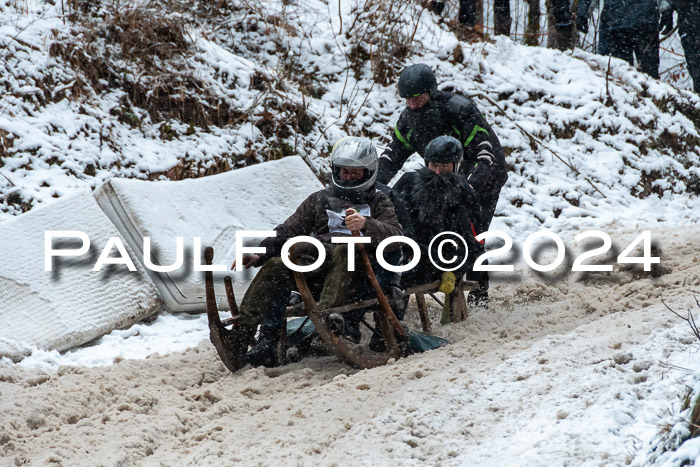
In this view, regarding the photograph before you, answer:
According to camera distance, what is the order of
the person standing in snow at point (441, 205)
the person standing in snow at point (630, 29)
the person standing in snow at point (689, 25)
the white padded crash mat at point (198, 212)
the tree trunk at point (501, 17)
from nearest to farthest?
1. the person standing in snow at point (441, 205)
2. the white padded crash mat at point (198, 212)
3. the person standing in snow at point (689, 25)
4. the person standing in snow at point (630, 29)
5. the tree trunk at point (501, 17)

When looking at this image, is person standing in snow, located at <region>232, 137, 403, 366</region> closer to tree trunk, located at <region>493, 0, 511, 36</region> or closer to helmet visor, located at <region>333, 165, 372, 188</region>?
helmet visor, located at <region>333, 165, 372, 188</region>

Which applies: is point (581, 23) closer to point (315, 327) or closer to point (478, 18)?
point (478, 18)

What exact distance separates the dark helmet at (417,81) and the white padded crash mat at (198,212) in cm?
165

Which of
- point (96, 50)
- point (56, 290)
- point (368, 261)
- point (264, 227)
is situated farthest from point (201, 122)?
point (368, 261)

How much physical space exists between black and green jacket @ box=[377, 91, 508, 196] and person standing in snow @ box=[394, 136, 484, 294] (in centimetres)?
37

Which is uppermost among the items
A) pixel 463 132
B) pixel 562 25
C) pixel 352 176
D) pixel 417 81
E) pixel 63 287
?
pixel 562 25

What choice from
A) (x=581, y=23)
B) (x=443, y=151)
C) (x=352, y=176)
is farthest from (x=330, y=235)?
(x=581, y=23)

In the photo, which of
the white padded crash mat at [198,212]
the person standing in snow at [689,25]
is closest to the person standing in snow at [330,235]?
the white padded crash mat at [198,212]

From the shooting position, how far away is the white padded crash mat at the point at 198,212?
19.8ft

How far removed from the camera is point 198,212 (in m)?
6.53

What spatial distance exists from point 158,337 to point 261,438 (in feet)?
7.69

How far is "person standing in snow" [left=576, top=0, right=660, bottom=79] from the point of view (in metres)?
10.1

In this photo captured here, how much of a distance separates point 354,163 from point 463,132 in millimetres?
1514

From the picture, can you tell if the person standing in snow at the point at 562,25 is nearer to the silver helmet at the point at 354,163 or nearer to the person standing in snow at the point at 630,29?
the person standing in snow at the point at 630,29
